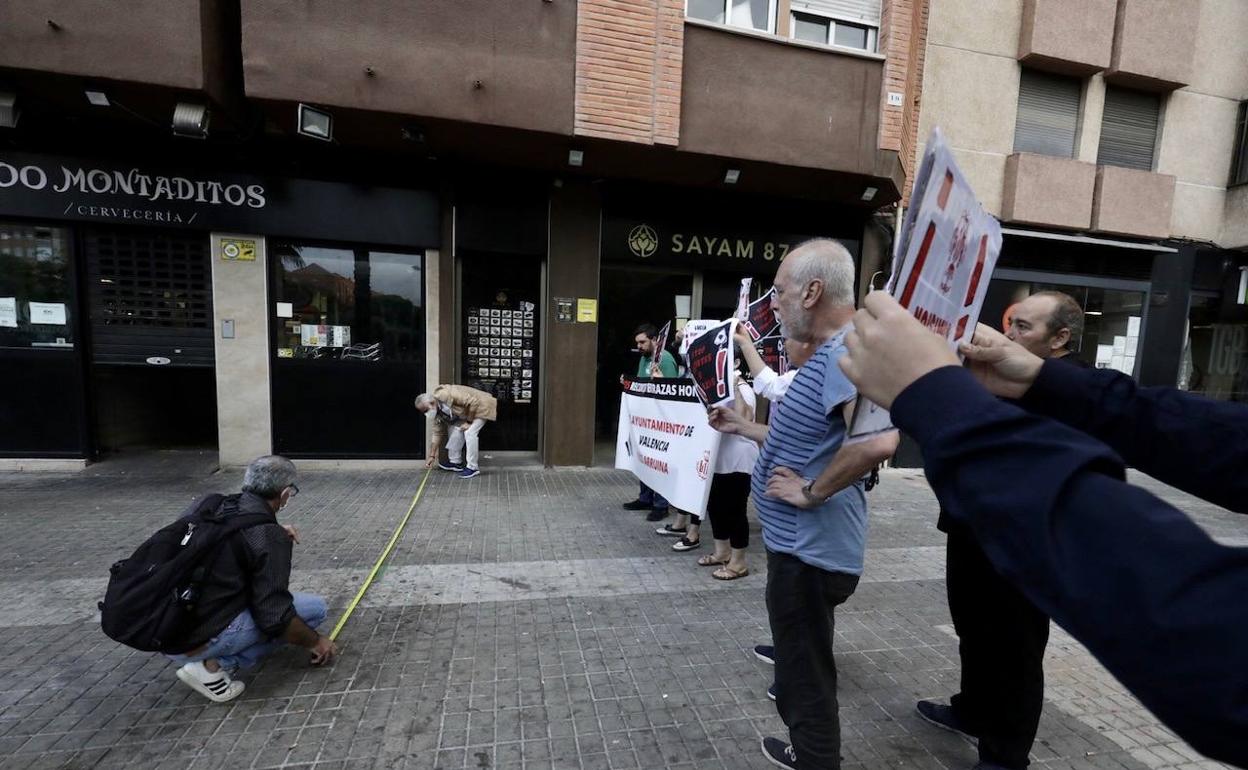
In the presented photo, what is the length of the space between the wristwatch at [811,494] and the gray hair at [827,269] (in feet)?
2.19

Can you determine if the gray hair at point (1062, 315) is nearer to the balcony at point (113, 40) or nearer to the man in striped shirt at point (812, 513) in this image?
the man in striped shirt at point (812, 513)

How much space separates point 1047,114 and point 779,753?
11099mm

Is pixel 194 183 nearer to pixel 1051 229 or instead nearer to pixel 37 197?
pixel 37 197

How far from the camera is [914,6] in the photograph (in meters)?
7.93

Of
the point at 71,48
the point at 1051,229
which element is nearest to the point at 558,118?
the point at 71,48

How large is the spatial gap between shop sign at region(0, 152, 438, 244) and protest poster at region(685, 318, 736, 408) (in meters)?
5.17

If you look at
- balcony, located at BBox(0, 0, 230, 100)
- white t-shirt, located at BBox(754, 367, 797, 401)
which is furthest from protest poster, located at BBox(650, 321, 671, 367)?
balcony, located at BBox(0, 0, 230, 100)

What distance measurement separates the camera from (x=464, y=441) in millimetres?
7918

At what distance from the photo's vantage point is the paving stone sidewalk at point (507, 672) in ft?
8.69

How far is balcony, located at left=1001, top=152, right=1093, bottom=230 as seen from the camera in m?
9.13

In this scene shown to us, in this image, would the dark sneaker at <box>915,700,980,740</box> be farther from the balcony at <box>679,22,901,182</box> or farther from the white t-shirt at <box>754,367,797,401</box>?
the balcony at <box>679,22,901,182</box>

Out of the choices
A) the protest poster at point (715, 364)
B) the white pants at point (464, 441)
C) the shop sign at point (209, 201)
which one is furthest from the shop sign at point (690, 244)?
the protest poster at point (715, 364)

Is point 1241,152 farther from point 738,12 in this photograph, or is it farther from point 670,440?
point 670,440

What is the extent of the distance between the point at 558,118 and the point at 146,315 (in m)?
5.92
